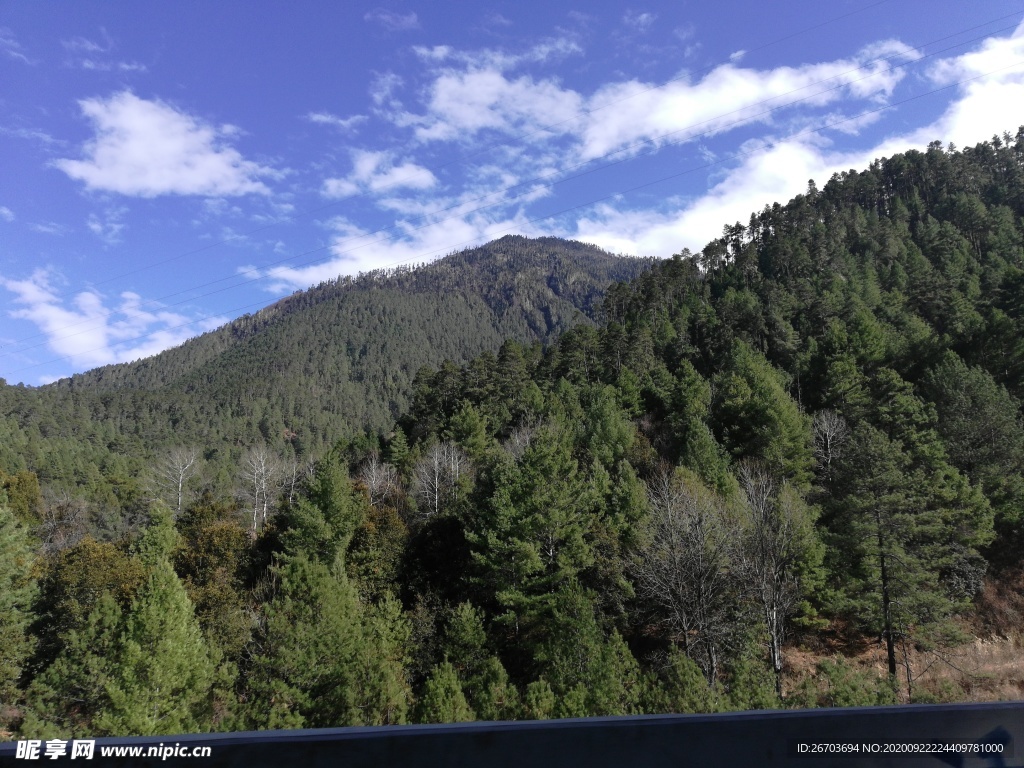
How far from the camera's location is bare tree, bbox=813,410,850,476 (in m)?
34.1

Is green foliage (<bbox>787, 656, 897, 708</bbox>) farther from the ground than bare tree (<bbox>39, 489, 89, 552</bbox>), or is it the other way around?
bare tree (<bbox>39, 489, 89, 552</bbox>)

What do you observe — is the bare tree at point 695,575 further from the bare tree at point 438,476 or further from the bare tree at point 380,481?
the bare tree at point 380,481

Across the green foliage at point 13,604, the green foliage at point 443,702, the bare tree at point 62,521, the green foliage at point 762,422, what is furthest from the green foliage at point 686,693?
the bare tree at point 62,521

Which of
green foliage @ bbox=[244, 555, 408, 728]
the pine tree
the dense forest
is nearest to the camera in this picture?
the pine tree

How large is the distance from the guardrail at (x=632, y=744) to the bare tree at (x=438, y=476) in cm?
3181

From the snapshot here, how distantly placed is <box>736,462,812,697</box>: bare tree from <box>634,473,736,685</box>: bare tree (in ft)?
2.72

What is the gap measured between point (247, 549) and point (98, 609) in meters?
9.26

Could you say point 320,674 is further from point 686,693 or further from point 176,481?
point 176,481

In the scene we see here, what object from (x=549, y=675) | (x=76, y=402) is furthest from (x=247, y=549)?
(x=76, y=402)

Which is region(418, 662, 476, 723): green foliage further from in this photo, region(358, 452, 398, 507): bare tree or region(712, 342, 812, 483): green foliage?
region(712, 342, 812, 483): green foliage

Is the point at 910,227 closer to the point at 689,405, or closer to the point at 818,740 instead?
the point at 689,405

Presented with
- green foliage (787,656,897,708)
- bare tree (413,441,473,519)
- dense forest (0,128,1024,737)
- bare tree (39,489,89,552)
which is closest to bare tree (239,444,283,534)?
dense forest (0,128,1024,737)

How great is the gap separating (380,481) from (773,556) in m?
30.5

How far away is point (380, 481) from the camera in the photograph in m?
44.6
